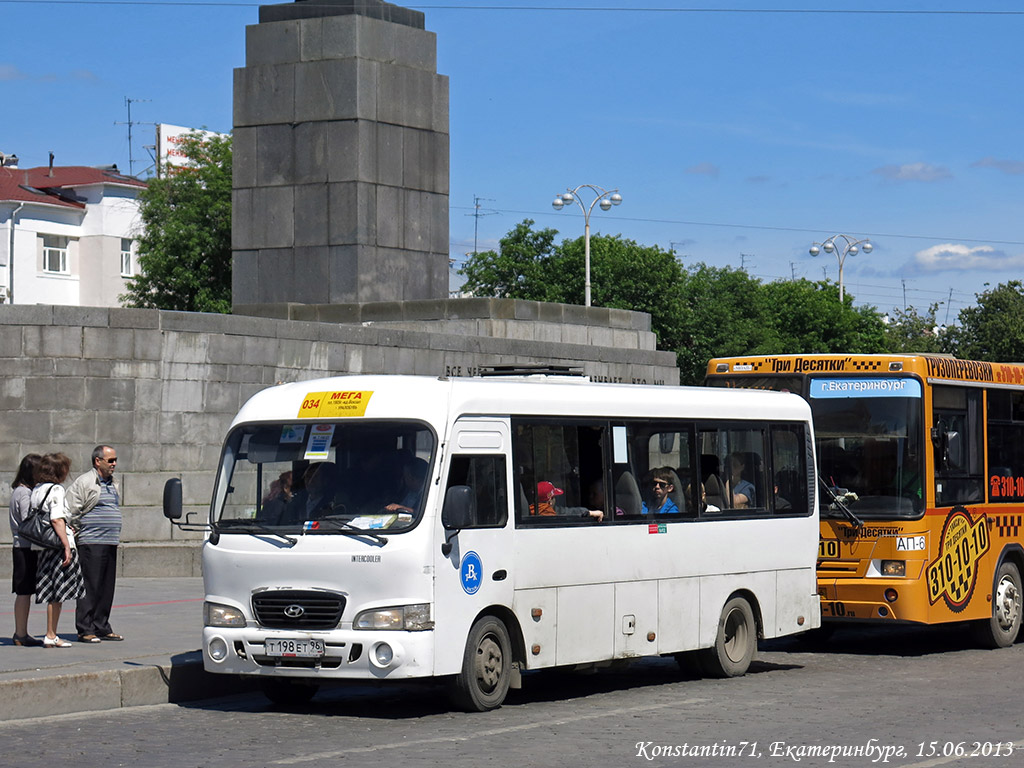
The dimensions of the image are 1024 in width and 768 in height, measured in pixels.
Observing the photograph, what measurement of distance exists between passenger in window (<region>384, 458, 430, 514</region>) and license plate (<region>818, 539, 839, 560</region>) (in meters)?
5.42

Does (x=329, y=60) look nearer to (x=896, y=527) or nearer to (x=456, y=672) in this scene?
(x=896, y=527)

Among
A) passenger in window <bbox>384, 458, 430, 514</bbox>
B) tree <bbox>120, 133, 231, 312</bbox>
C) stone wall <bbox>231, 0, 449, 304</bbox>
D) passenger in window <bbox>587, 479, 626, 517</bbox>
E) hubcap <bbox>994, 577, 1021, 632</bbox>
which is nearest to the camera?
passenger in window <bbox>384, 458, 430, 514</bbox>

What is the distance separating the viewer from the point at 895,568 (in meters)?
14.0

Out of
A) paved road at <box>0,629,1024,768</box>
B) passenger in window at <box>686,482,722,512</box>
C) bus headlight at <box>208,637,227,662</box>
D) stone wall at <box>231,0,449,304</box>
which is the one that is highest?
stone wall at <box>231,0,449,304</box>

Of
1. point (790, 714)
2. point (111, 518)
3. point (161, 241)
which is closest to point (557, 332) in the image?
point (111, 518)

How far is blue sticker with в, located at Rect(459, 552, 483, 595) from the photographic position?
33.8 feet

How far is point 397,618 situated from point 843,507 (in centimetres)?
571

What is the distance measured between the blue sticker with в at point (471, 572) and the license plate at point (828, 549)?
498cm

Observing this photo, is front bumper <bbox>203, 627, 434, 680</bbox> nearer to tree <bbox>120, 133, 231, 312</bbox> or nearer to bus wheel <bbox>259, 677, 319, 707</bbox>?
bus wheel <bbox>259, 677, 319, 707</bbox>

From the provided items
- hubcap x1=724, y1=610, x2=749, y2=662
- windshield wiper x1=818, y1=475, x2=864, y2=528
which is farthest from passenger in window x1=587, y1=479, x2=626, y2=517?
windshield wiper x1=818, y1=475, x2=864, y2=528

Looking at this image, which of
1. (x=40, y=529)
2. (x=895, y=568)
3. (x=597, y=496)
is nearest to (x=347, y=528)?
(x=597, y=496)

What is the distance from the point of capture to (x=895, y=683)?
1221 centimetres

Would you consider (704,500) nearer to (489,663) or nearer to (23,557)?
(489,663)

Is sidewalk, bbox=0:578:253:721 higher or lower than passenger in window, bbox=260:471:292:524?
lower
